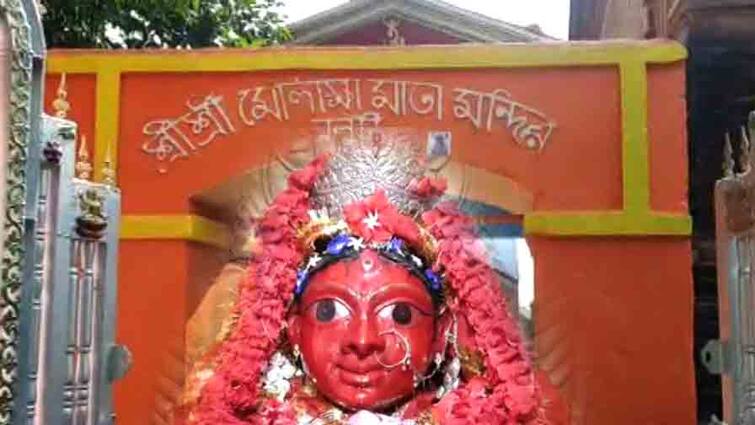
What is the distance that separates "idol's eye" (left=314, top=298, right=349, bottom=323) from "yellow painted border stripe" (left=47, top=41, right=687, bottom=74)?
99 cm

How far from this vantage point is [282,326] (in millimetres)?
3002

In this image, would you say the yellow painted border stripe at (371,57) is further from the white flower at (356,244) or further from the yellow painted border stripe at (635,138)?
the white flower at (356,244)

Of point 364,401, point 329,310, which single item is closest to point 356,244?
point 329,310

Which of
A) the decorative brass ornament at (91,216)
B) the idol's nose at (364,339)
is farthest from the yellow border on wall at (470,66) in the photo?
the decorative brass ornament at (91,216)

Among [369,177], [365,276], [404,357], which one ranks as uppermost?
[369,177]

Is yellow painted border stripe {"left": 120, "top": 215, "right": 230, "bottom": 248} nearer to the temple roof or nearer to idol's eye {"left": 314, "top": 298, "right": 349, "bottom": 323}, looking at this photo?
idol's eye {"left": 314, "top": 298, "right": 349, "bottom": 323}

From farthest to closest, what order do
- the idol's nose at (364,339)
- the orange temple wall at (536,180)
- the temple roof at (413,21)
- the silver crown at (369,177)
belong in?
the temple roof at (413,21) → the orange temple wall at (536,180) → the silver crown at (369,177) → the idol's nose at (364,339)

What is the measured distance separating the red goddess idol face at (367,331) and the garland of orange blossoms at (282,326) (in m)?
0.10

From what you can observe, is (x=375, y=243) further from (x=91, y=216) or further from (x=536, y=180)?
(x=91, y=216)

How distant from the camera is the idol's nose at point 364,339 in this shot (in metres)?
2.87

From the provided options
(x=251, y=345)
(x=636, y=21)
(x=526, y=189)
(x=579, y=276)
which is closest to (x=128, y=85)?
(x=251, y=345)

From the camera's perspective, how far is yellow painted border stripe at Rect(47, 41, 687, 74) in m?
3.51

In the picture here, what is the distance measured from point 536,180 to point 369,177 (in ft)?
2.12

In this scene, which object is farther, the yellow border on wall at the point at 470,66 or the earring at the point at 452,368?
the yellow border on wall at the point at 470,66
